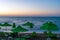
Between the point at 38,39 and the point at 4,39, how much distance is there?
1.94m

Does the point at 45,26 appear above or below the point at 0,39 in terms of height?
above

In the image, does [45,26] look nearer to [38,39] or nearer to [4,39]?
[38,39]

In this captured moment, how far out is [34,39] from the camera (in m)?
11.0

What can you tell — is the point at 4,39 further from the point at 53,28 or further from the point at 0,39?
the point at 53,28

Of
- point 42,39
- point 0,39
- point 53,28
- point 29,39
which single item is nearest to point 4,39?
point 0,39

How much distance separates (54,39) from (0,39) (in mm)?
3071

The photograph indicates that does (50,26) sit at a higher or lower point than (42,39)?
higher

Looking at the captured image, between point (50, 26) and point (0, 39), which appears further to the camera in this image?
point (0, 39)

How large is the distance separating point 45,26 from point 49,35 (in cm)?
98

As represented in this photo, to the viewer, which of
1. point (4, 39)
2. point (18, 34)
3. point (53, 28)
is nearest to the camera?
point (53, 28)

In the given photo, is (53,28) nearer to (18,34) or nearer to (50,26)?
(50,26)

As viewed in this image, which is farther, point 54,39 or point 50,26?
point 54,39

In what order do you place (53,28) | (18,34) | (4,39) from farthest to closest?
(18,34), (4,39), (53,28)

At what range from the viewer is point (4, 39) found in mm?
10508
